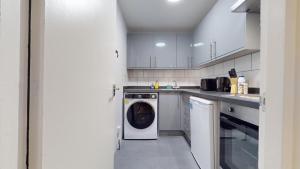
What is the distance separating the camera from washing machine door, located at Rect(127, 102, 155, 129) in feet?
11.8

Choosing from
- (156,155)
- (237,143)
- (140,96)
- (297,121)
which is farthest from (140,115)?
(297,121)

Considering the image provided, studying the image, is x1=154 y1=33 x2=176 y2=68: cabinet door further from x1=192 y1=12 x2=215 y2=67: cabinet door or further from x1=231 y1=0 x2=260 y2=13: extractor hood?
x1=231 y1=0 x2=260 y2=13: extractor hood

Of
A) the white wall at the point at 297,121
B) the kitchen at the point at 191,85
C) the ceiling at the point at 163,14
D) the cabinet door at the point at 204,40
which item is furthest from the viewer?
the cabinet door at the point at 204,40

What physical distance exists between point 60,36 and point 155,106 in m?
3.00

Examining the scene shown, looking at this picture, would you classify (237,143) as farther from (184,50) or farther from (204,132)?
(184,50)

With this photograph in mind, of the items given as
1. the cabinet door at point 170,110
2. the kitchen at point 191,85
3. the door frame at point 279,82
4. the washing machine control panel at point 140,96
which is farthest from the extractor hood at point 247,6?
the cabinet door at point 170,110

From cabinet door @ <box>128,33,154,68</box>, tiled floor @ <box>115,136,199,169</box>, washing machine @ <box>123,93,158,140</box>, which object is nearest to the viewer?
tiled floor @ <box>115,136,199,169</box>

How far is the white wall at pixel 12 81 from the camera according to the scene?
48 cm

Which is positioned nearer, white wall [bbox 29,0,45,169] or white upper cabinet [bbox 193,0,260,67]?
white wall [bbox 29,0,45,169]

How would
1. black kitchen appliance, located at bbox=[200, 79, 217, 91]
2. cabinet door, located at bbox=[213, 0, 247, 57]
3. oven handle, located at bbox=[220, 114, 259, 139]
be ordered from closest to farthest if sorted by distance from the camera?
oven handle, located at bbox=[220, 114, 259, 139], cabinet door, located at bbox=[213, 0, 247, 57], black kitchen appliance, located at bbox=[200, 79, 217, 91]

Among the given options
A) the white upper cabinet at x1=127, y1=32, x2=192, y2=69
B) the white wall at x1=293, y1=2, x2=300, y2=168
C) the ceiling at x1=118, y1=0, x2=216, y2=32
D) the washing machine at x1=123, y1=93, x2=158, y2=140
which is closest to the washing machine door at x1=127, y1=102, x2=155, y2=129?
the washing machine at x1=123, y1=93, x2=158, y2=140

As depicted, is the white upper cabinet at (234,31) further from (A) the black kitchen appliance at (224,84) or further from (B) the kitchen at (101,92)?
(A) the black kitchen appliance at (224,84)

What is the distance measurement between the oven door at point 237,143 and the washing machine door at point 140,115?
1941 millimetres

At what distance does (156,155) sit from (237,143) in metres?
1.52
